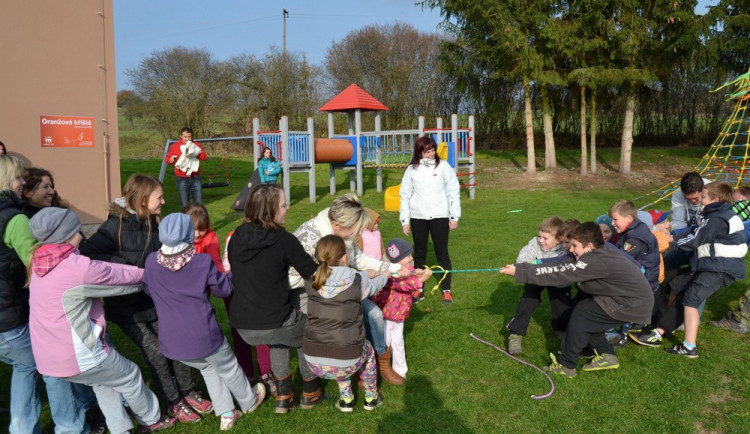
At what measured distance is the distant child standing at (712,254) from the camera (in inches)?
174

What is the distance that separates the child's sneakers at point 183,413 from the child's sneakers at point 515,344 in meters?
2.49

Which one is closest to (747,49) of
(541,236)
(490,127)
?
(490,127)

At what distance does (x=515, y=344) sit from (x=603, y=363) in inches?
27.2

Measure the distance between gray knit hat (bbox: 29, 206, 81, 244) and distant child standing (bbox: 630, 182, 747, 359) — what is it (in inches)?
176

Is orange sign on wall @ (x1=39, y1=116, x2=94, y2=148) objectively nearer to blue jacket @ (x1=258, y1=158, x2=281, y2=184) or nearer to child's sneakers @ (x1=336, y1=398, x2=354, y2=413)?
blue jacket @ (x1=258, y1=158, x2=281, y2=184)

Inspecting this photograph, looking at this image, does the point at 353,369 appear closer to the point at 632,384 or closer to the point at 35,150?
the point at 632,384

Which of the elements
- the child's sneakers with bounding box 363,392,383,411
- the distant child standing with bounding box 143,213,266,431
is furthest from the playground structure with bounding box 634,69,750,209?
the distant child standing with bounding box 143,213,266,431

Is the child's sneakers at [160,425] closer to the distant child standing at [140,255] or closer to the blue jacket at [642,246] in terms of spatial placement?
the distant child standing at [140,255]

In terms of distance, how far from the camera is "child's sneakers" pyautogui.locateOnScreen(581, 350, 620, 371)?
4.19 m

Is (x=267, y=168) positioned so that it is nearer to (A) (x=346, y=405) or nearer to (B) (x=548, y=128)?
(A) (x=346, y=405)

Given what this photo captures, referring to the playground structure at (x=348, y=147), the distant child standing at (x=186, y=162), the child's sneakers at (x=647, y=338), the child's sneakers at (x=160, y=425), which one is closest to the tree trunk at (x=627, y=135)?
the playground structure at (x=348, y=147)

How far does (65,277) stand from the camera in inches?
116

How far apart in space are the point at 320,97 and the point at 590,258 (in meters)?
27.0

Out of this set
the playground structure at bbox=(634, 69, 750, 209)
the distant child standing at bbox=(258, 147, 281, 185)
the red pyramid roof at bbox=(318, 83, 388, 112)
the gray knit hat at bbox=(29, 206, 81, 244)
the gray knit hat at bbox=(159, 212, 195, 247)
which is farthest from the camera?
the red pyramid roof at bbox=(318, 83, 388, 112)
